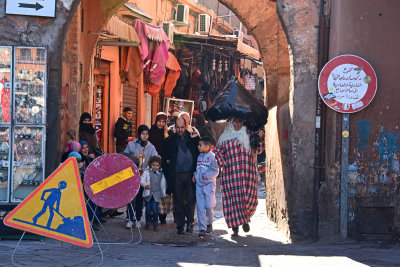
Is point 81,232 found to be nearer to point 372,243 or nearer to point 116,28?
point 372,243

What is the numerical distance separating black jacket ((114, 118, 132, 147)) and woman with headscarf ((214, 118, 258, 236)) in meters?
4.64

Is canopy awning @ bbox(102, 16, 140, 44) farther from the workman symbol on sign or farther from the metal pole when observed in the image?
the workman symbol on sign

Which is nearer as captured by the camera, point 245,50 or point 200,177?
point 200,177

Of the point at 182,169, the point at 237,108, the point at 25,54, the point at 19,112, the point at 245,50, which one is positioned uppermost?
the point at 245,50

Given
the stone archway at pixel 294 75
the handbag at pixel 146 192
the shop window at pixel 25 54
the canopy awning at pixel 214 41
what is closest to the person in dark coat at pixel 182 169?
the handbag at pixel 146 192

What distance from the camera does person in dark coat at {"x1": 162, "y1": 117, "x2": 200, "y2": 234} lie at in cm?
923

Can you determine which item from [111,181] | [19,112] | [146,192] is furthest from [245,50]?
[111,181]

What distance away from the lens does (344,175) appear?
785 centimetres

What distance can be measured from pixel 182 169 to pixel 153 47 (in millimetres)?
6650

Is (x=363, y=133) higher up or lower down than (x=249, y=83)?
lower down

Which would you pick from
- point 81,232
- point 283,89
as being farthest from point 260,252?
point 283,89

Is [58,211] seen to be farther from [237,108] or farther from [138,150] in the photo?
[237,108]

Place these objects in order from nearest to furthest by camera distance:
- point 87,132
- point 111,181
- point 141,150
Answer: point 111,181
point 141,150
point 87,132

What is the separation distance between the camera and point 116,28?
13.0 m
